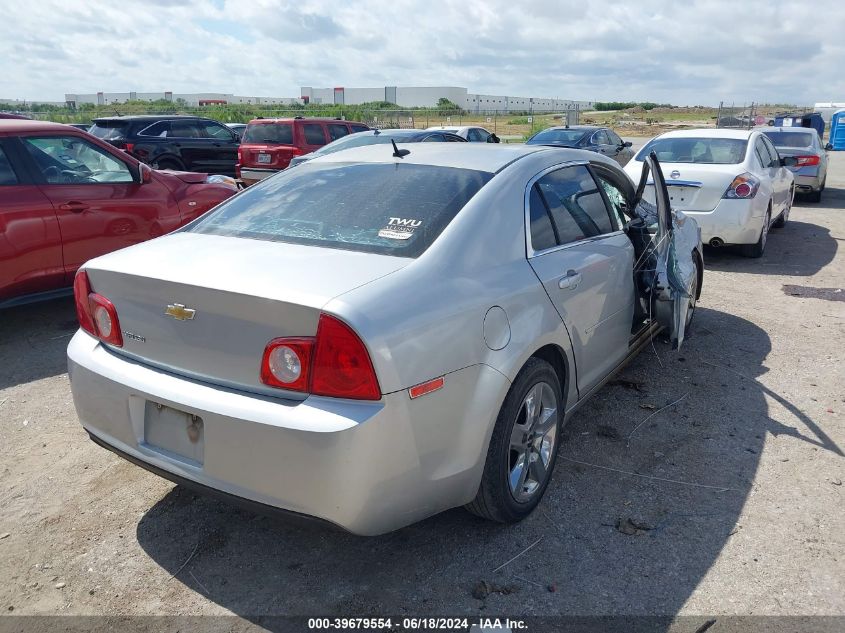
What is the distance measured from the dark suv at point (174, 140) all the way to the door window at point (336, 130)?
8.73ft

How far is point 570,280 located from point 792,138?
12.8 metres

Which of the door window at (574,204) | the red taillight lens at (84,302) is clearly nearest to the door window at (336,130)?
the door window at (574,204)

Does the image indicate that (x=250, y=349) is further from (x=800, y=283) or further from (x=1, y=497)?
(x=800, y=283)

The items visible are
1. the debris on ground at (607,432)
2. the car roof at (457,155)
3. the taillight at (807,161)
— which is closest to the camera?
the car roof at (457,155)

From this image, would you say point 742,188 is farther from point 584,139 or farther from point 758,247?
point 584,139

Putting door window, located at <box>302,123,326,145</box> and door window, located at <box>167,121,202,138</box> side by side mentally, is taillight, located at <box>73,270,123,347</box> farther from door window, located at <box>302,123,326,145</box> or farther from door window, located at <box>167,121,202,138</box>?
door window, located at <box>167,121,202,138</box>

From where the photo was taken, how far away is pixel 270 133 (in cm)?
1500

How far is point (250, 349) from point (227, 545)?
108cm

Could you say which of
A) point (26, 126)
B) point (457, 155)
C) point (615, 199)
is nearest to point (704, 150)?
point (615, 199)

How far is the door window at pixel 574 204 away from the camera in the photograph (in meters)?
3.60

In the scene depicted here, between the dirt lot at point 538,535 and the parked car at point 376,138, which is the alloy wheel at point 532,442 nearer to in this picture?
the dirt lot at point 538,535

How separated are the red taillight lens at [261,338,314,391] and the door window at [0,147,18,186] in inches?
175

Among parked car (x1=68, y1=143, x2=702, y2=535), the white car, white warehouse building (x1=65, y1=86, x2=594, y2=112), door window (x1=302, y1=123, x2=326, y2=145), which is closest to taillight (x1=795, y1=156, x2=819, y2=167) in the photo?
the white car

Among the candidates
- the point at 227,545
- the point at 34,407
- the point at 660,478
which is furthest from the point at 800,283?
the point at 34,407
